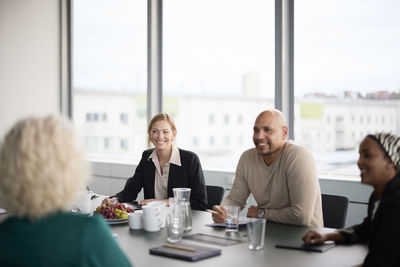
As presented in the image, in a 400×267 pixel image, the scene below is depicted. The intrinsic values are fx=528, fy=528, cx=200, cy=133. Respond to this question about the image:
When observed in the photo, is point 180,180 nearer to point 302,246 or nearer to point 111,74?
point 302,246

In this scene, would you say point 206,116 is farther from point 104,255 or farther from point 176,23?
point 104,255

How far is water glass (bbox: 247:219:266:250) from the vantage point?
85.4 inches

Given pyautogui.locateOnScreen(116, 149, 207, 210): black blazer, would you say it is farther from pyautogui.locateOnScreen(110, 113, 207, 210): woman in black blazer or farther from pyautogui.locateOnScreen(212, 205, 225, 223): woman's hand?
pyautogui.locateOnScreen(212, 205, 225, 223): woman's hand

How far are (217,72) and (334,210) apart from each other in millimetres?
2433

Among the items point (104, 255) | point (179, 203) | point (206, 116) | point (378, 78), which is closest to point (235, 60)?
point (206, 116)

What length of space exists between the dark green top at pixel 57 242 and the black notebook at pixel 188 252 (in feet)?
2.07

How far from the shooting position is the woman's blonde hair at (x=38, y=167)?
4.64 ft

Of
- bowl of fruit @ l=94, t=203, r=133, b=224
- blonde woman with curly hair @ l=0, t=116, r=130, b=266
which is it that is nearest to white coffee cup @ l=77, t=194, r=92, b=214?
bowl of fruit @ l=94, t=203, r=133, b=224

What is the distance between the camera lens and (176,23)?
5621 mm

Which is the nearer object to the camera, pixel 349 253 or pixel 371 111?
pixel 349 253

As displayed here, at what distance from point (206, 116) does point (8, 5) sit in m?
2.89

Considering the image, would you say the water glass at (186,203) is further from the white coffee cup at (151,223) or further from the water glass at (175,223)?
the white coffee cup at (151,223)

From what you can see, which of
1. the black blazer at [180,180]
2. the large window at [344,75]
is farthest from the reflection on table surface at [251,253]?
the large window at [344,75]

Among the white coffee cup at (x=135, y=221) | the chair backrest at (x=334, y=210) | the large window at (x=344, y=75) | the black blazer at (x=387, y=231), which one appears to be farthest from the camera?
the large window at (x=344, y=75)
